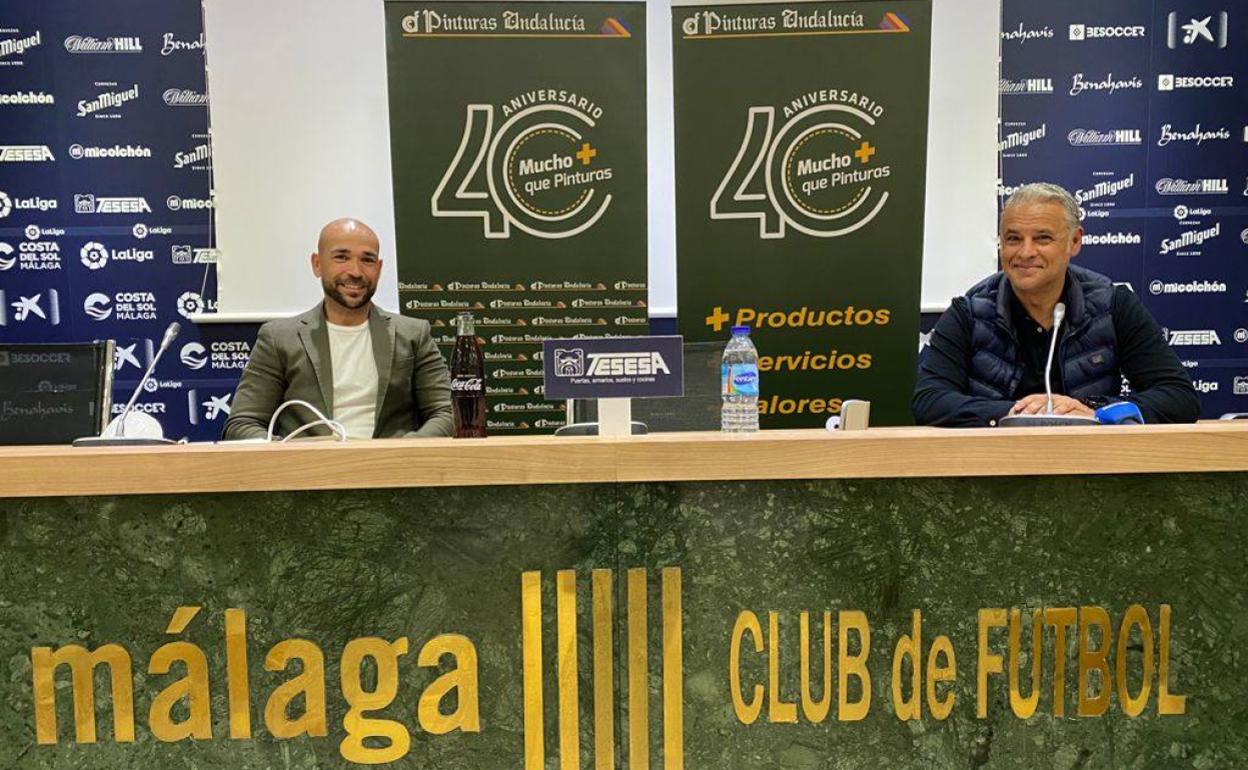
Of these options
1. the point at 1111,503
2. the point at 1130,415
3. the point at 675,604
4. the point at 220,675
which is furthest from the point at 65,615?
the point at 1130,415

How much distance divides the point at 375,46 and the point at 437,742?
316 cm

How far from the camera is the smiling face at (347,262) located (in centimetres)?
266

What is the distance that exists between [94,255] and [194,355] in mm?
596

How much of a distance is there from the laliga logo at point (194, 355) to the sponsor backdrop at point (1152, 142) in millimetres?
3581

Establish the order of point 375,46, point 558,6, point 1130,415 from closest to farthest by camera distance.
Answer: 1. point 1130,415
2. point 558,6
3. point 375,46

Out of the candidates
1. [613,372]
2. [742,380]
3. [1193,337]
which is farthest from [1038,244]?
[1193,337]

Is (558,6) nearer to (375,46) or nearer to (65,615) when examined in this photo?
(375,46)

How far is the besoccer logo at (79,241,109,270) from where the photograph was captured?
3670 millimetres

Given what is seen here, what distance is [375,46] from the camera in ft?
11.9

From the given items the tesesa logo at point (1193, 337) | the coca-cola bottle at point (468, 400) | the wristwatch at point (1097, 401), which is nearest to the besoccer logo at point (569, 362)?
the coca-cola bottle at point (468, 400)

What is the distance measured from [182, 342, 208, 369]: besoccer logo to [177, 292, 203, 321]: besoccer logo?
142 millimetres

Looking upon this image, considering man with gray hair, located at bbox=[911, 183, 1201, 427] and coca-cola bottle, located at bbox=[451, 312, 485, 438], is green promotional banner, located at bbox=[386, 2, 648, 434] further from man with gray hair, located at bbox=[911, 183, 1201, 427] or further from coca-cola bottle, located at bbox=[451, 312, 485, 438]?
man with gray hair, located at bbox=[911, 183, 1201, 427]

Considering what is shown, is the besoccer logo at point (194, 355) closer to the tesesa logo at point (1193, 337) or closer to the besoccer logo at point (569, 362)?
the besoccer logo at point (569, 362)

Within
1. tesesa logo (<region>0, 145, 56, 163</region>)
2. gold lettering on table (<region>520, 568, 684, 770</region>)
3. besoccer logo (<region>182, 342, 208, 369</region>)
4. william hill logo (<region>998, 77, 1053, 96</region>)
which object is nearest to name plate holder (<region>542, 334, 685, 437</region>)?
gold lettering on table (<region>520, 568, 684, 770</region>)
